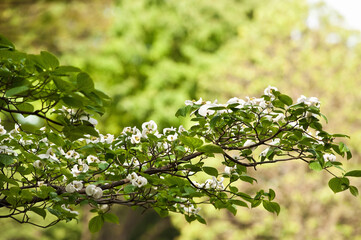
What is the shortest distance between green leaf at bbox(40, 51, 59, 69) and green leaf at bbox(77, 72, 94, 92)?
10cm

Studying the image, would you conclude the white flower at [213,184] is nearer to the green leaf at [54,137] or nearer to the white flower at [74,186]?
the white flower at [74,186]

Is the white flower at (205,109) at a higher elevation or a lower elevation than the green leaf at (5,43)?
lower

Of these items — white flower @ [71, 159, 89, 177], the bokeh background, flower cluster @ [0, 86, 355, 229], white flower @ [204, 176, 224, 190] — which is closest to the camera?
flower cluster @ [0, 86, 355, 229]

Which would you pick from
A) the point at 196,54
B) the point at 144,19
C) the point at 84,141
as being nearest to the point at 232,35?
the point at 196,54

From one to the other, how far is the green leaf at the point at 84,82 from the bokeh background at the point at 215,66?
4602 mm

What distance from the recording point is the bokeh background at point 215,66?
8.06 meters

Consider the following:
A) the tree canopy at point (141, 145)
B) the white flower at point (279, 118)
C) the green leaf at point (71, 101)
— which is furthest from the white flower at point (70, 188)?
the white flower at point (279, 118)

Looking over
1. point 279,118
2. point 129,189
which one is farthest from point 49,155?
point 279,118

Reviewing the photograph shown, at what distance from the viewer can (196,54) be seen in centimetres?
1178

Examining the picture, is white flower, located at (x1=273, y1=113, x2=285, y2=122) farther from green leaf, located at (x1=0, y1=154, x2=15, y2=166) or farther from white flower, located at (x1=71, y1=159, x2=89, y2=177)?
green leaf, located at (x1=0, y1=154, x2=15, y2=166)

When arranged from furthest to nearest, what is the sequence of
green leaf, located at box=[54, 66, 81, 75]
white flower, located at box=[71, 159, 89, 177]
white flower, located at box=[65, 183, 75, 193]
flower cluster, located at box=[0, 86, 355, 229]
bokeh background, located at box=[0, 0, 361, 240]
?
bokeh background, located at box=[0, 0, 361, 240] → white flower, located at box=[71, 159, 89, 177] → white flower, located at box=[65, 183, 75, 193] → flower cluster, located at box=[0, 86, 355, 229] → green leaf, located at box=[54, 66, 81, 75]

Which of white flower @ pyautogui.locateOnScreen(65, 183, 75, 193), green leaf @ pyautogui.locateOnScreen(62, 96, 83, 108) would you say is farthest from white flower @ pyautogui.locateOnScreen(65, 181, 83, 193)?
green leaf @ pyautogui.locateOnScreen(62, 96, 83, 108)

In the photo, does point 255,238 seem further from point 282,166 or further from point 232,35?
point 232,35

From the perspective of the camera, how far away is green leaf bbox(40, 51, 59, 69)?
146 cm
